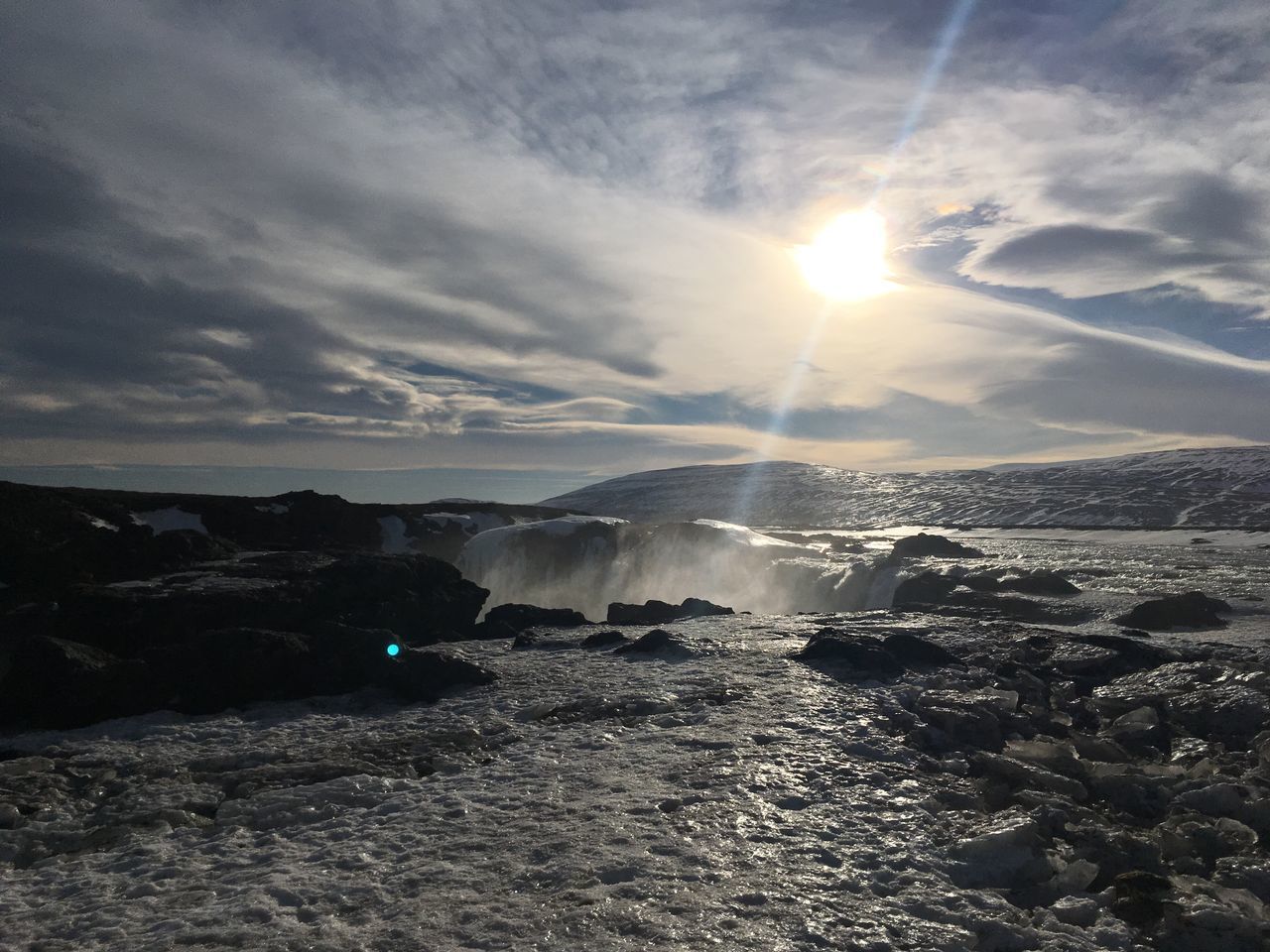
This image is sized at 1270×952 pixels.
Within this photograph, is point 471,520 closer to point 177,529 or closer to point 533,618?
point 177,529

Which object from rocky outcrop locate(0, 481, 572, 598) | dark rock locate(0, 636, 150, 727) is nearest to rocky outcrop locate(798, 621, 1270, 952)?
dark rock locate(0, 636, 150, 727)

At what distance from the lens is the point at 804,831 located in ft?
31.6

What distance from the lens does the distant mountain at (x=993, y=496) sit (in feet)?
376

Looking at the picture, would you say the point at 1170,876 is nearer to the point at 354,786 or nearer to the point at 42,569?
the point at 354,786

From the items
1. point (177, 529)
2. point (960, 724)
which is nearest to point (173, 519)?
point (177, 529)

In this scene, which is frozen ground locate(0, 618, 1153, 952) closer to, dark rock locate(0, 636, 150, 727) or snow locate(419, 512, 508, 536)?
dark rock locate(0, 636, 150, 727)

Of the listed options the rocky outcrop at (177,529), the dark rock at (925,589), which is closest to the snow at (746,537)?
the dark rock at (925,589)

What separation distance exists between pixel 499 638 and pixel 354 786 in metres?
13.0

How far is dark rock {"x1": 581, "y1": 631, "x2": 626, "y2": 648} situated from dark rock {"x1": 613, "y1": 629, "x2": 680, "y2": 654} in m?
1.24

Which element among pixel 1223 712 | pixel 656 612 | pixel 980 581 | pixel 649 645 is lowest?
pixel 656 612

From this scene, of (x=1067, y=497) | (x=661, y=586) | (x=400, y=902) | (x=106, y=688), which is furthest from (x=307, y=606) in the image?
(x=1067, y=497)

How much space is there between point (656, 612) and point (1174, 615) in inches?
669

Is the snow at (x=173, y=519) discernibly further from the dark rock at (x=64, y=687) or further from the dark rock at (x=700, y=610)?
the dark rock at (x=700, y=610)

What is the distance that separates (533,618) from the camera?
27.6 meters
